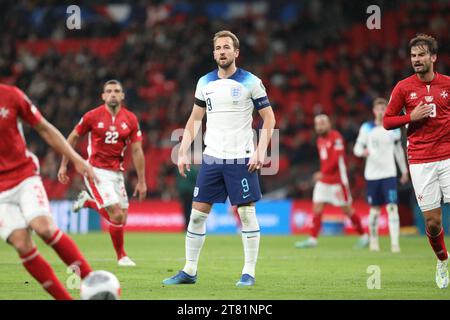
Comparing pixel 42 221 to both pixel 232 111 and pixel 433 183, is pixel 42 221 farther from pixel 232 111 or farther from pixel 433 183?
pixel 433 183

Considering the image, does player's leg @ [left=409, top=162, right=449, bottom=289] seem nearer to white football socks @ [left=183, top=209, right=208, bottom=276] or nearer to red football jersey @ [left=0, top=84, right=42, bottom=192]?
white football socks @ [left=183, top=209, right=208, bottom=276]

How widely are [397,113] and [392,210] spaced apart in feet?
21.7

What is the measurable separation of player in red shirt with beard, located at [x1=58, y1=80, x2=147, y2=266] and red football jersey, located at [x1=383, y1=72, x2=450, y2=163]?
15.5 feet

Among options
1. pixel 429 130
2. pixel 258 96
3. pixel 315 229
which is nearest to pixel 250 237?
pixel 258 96

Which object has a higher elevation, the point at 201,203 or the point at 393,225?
the point at 201,203

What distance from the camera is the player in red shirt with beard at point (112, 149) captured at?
12.6 meters

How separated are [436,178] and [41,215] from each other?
4.45 metres

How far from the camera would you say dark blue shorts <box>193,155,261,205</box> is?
938cm

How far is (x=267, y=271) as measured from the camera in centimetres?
1137

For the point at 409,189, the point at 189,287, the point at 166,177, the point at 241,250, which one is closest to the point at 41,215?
the point at 189,287

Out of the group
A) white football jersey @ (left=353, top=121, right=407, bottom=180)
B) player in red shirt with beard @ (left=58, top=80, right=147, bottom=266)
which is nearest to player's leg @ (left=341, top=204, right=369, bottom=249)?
white football jersey @ (left=353, top=121, right=407, bottom=180)

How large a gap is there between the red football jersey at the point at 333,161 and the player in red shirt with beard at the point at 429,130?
8.31 meters

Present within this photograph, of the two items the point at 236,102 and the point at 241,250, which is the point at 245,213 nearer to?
the point at 236,102

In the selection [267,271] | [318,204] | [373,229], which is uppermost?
[267,271]
